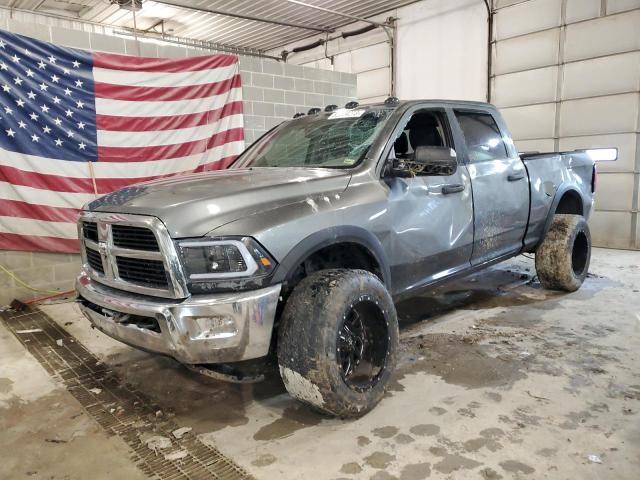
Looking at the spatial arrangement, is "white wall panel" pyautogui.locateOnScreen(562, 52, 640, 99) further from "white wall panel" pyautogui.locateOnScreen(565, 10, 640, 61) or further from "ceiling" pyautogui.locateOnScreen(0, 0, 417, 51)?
"ceiling" pyautogui.locateOnScreen(0, 0, 417, 51)

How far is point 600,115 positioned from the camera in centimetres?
853

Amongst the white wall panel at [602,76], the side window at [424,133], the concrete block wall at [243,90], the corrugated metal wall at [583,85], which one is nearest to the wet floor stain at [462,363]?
the side window at [424,133]

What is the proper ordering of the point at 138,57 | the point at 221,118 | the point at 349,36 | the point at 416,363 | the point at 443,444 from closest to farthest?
the point at 443,444 → the point at 416,363 → the point at 138,57 → the point at 221,118 → the point at 349,36

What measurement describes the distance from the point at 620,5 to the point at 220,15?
8035 millimetres

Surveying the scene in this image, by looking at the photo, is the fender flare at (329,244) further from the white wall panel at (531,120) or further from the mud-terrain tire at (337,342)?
the white wall panel at (531,120)

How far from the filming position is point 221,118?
667 cm

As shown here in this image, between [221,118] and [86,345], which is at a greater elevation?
[221,118]

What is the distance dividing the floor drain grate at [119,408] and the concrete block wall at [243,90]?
942mm

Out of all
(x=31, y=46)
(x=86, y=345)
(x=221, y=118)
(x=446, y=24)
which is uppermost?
(x=446, y=24)

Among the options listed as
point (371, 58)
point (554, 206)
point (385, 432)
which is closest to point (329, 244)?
point (385, 432)

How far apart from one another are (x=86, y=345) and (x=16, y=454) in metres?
1.64

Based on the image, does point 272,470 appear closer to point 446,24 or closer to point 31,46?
point 31,46

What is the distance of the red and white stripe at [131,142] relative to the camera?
5.27 m

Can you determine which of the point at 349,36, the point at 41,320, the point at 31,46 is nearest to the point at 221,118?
the point at 31,46
